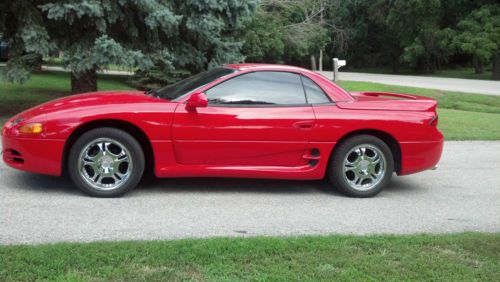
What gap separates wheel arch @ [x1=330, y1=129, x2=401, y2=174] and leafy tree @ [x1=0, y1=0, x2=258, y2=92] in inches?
221

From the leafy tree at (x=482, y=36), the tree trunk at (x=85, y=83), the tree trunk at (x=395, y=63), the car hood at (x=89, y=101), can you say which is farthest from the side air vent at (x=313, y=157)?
the tree trunk at (x=395, y=63)

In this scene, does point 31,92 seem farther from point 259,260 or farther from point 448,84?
point 448,84

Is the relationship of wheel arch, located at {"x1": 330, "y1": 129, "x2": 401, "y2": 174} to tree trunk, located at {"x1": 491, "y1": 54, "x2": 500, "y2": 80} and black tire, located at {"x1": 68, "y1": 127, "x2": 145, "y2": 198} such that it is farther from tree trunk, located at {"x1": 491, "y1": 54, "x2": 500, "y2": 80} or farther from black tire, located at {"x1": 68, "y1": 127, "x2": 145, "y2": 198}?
tree trunk, located at {"x1": 491, "y1": 54, "x2": 500, "y2": 80}

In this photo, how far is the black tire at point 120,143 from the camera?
5.80 metres

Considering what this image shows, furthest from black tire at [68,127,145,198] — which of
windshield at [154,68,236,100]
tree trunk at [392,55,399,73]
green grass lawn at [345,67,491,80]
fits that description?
tree trunk at [392,55,399,73]

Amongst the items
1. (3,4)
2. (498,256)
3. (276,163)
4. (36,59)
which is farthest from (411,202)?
(3,4)

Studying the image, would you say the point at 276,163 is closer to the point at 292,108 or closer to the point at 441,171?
the point at 292,108

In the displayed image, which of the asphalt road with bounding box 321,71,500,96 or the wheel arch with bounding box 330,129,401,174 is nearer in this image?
the wheel arch with bounding box 330,129,401,174

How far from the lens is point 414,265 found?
4.06 meters

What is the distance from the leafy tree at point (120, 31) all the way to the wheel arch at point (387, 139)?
5601 mm

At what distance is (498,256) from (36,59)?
9.32 metres

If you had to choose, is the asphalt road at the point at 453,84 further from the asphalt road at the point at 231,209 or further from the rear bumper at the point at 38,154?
the rear bumper at the point at 38,154

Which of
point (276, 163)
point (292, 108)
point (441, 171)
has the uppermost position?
point (292, 108)

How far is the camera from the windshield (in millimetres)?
6293
